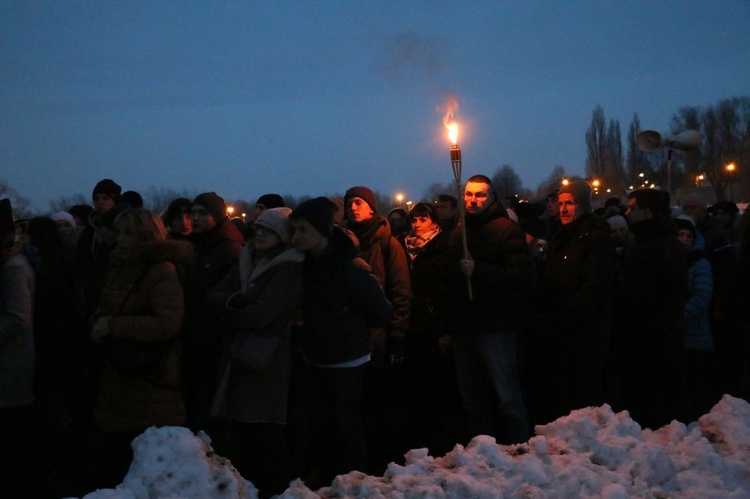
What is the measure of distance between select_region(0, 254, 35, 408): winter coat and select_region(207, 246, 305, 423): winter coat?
1401 mm

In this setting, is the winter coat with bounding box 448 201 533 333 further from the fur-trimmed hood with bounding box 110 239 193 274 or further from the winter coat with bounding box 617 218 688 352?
the fur-trimmed hood with bounding box 110 239 193 274

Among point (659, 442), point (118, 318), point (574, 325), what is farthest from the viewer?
point (574, 325)

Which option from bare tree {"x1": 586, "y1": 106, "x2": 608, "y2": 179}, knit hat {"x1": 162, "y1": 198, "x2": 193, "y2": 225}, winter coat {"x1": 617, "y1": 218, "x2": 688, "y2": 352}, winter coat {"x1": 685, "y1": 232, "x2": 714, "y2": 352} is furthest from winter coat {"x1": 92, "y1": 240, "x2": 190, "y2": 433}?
bare tree {"x1": 586, "y1": 106, "x2": 608, "y2": 179}

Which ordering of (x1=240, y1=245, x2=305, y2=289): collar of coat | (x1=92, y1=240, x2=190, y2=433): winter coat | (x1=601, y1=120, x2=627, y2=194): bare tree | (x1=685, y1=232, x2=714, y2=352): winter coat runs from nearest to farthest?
(x1=92, y1=240, x2=190, y2=433): winter coat, (x1=240, y1=245, x2=305, y2=289): collar of coat, (x1=685, y1=232, x2=714, y2=352): winter coat, (x1=601, y1=120, x2=627, y2=194): bare tree

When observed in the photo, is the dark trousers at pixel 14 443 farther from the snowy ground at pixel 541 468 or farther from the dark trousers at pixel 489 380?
the dark trousers at pixel 489 380

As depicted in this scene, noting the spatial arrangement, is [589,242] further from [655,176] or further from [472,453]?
[655,176]

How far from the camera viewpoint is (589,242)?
19.8 ft

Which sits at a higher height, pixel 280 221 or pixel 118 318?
pixel 280 221

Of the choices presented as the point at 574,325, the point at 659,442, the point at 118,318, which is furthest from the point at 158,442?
the point at 574,325

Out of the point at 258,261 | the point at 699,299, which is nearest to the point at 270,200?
the point at 258,261

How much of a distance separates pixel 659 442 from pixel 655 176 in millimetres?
75850

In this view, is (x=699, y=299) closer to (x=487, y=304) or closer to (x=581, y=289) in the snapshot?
(x=581, y=289)

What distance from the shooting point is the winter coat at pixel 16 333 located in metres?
5.35

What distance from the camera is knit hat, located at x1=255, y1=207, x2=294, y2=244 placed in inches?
207
